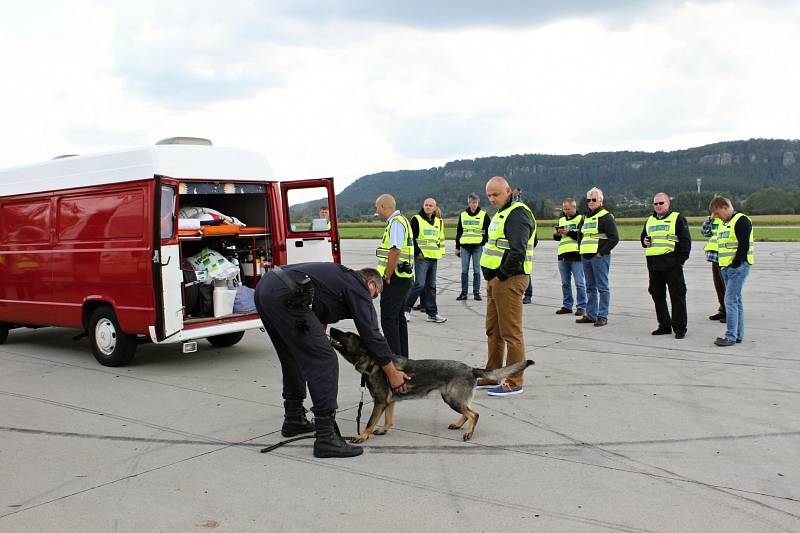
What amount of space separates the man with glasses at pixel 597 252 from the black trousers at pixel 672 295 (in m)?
0.77

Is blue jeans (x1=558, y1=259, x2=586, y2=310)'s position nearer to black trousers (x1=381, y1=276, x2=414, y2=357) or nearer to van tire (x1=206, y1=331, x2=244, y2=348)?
black trousers (x1=381, y1=276, x2=414, y2=357)

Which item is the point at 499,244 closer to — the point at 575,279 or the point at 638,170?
the point at 575,279

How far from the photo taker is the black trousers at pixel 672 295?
970 centimetres

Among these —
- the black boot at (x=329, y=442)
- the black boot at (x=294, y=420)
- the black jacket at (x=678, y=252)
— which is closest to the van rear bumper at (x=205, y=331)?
the black boot at (x=294, y=420)

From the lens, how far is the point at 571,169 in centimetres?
13362

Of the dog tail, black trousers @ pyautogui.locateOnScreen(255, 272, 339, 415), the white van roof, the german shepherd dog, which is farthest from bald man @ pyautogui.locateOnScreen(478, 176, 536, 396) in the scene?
the white van roof

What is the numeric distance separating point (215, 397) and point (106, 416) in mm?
1013

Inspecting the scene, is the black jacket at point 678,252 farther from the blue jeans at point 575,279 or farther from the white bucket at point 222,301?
the white bucket at point 222,301

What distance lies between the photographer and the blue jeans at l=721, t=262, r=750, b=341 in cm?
904

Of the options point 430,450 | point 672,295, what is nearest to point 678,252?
point 672,295

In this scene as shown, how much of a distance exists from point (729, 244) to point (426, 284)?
451 centimetres

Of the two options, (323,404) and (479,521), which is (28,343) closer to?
(323,404)

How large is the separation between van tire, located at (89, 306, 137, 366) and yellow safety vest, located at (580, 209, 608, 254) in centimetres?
649

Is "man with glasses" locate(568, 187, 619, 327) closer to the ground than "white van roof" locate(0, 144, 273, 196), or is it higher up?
closer to the ground
